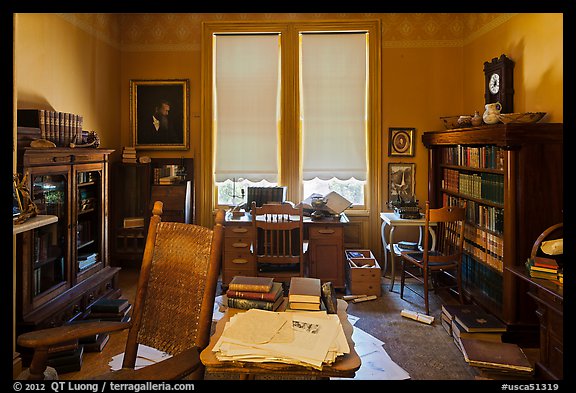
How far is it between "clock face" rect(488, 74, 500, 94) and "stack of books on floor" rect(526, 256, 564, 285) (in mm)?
2265

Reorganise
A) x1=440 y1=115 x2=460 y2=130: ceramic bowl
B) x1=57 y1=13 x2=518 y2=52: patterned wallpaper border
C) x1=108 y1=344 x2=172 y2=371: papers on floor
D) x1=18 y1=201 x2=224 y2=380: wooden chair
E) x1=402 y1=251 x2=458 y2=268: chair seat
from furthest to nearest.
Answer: x1=57 y1=13 x2=518 y2=52: patterned wallpaper border, x1=440 y1=115 x2=460 y2=130: ceramic bowl, x1=402 y1=251 x2=458 y2=268: chair seat, x1=108 y1=344 x2=172 y2=371: papers on floor, x1=18 y1=201 x2=224 y2=380: wooden chair

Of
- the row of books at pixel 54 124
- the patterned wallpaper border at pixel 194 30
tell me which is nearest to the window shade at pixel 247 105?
the patterned wallpaper border at pixel 194 30

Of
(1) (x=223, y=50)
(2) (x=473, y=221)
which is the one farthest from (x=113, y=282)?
(2) (x=473, y=221)

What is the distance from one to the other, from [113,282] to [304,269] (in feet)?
6.50

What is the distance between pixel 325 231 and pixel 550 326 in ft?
7.30

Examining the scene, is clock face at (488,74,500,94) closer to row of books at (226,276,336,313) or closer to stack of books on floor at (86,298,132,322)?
row of books at (226,276,336,313)

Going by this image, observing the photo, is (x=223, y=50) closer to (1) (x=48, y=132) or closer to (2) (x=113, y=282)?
(1) (x=48, y=132)

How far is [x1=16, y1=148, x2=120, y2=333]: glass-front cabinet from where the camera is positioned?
2723mm

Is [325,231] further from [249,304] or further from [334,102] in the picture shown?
[249,304]

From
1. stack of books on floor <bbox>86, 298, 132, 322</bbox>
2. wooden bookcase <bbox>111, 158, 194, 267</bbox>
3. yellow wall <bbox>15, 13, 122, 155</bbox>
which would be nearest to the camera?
stack of books on floor <bbox>86, 298, 132, 322</bbox>

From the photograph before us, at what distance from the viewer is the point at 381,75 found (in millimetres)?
5148

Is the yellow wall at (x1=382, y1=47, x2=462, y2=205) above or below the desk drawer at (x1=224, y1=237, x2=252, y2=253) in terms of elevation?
above

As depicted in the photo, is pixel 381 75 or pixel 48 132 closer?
pixel 48 132

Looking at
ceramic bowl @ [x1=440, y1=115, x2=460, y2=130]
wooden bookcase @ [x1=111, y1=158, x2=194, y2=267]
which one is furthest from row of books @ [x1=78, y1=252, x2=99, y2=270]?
ceramic bowl @ [x1=440, y1=115, x2=460, y2=130]
